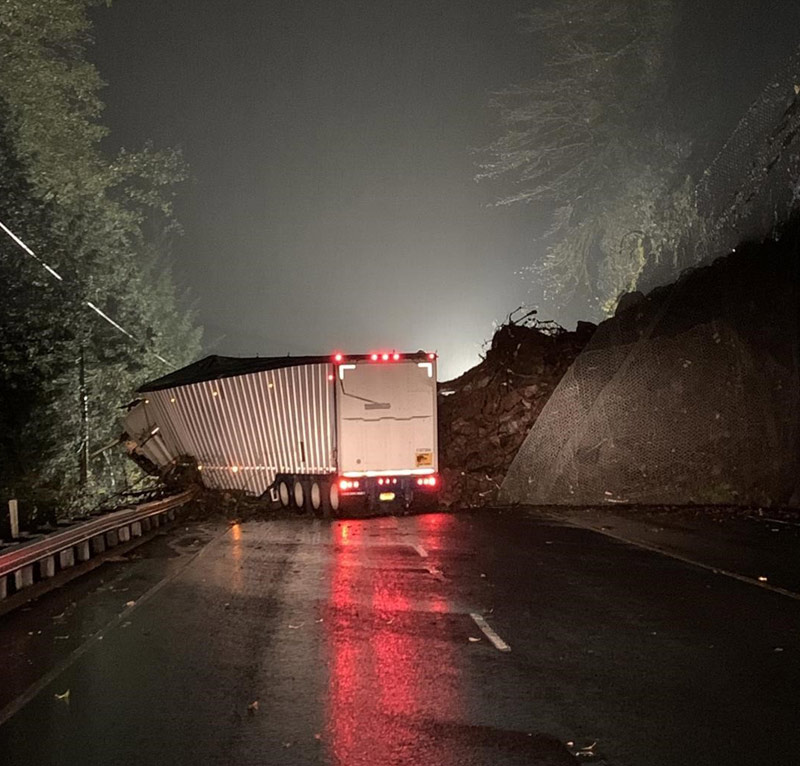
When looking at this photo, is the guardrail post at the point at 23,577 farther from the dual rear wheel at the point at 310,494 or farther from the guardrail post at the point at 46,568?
the dual rear wheel at the point at 310,494

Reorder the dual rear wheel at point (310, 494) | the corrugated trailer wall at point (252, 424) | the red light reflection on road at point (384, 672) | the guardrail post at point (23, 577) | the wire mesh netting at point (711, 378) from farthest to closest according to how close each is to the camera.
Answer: the corrugated trailer wall at point (252, 424)
the dual rear wheel at point (310, 494)
the wire mesh netting at point (711, 378)
the guardrail post at point (23, 577)
the red light reflection on road at point (384, 672)

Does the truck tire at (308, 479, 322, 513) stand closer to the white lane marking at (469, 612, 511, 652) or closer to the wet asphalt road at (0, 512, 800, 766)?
the wet asphalt road at (0, 512, 800, 766)

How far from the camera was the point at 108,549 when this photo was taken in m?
17.3

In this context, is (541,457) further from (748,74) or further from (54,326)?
(54,326)

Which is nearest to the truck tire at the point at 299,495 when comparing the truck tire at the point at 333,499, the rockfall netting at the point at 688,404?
the truck tire at the point at 333,499

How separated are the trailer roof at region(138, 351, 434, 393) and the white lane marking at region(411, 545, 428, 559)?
22.9ft

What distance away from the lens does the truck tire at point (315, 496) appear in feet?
81.1

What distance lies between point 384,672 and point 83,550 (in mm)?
8931

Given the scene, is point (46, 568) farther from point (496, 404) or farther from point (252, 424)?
point (496, 404)

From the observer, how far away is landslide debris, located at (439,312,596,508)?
2720cm

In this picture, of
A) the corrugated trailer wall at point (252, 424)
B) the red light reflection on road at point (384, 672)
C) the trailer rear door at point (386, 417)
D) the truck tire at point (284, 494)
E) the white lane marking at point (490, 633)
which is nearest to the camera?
the red light reflection on road at point (384, 672)

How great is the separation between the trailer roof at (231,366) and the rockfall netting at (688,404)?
5.77m

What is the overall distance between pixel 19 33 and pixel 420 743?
39.5 m

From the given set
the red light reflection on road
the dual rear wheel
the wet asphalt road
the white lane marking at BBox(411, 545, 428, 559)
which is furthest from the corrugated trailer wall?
the red light reflection on road
